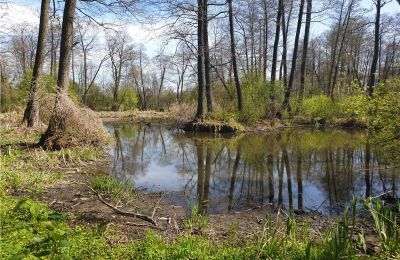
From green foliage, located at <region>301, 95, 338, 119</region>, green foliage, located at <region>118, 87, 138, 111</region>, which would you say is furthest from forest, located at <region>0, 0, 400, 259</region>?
green foliage, located at <region>118, 87, 138, 111</region>

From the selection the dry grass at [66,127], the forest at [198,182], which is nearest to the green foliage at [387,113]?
the forest at [198,182]

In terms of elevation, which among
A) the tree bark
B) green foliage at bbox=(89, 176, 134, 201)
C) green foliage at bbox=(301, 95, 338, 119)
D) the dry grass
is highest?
the tree bark

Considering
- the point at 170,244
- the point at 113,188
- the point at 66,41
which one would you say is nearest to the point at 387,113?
the point at 170,244

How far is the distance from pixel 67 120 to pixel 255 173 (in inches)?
205

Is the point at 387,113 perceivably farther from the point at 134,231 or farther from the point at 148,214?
the point at 134,231

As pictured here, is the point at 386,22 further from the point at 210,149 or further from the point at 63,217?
the point at 63,217

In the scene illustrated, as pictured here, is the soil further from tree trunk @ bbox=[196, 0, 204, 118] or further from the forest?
tree trunk @ bbox=[196, 0, 204, 118]

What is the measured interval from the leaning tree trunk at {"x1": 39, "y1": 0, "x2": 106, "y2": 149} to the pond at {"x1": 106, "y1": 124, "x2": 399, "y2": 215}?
3.82 feet

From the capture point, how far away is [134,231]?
449 centimetres

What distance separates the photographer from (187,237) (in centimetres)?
414

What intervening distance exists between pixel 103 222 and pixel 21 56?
39.9m

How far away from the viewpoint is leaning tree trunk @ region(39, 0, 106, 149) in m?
9.24

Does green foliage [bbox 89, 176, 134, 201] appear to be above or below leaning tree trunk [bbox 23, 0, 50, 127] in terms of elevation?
below

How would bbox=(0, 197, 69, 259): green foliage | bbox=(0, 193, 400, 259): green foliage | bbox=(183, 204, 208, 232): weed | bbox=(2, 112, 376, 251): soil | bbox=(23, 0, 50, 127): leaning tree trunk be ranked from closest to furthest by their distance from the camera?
bbox=(0, 197, 69, 259): green foliage → bbox=(0, 193, 400, 259): green foliage → bbox=(2, 112, 376, 251): soil → bbox=(183, 204, 208, 232): weed → bbox=(23, 0, 50, 127): leaning tree trunk
